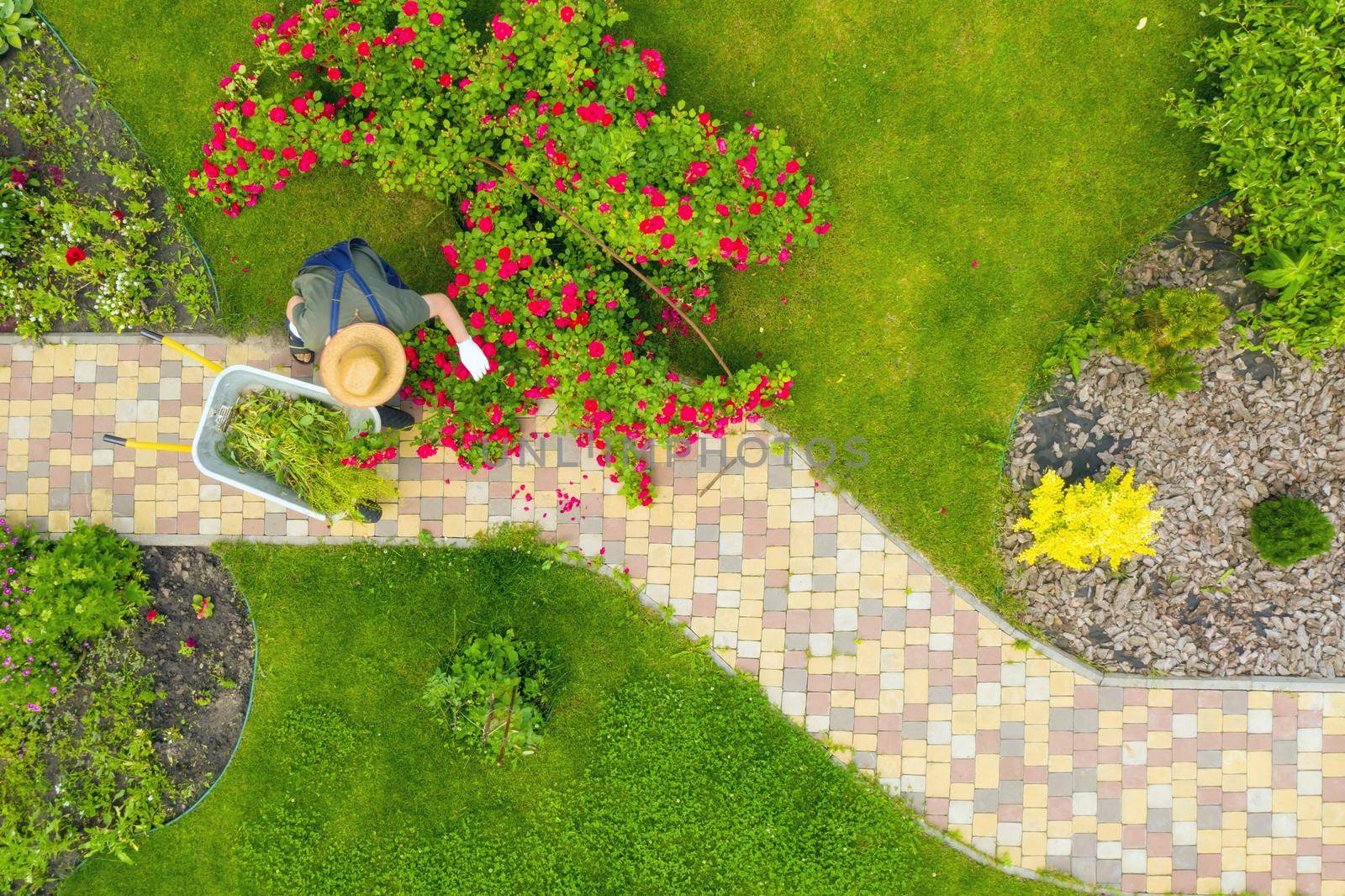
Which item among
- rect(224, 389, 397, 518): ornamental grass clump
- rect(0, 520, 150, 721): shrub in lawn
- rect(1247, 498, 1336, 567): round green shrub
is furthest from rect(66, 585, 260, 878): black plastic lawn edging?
rect(1247, 498, 1336, 567): round green shrub

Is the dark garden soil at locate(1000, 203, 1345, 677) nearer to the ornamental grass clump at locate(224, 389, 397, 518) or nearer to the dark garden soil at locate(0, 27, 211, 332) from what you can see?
the ornamental grass clump at locate(224, 389, 397, 518)

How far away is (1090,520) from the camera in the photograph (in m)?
5.80

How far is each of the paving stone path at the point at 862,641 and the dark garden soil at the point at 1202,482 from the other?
317mm

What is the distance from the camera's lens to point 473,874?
639 cm

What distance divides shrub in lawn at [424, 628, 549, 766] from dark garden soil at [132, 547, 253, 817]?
1.66 metres

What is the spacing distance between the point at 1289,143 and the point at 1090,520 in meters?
2.78

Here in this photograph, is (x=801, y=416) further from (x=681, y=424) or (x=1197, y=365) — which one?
(x=1197, y=365)

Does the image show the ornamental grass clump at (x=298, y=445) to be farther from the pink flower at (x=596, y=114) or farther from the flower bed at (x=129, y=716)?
the pink flower at (x=596, y=114)

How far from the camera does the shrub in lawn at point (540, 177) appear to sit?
5430 millimetres

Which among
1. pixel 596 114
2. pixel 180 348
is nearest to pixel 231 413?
pixel 180 348

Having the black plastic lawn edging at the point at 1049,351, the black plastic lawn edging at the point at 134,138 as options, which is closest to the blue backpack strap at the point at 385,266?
the black plastic lawn edging at the point at 134,138

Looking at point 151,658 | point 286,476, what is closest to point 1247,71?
point 286,476

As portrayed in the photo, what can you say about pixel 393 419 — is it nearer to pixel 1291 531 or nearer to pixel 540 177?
pixel 540 177

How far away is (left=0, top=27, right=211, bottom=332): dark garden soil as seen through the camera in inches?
257
